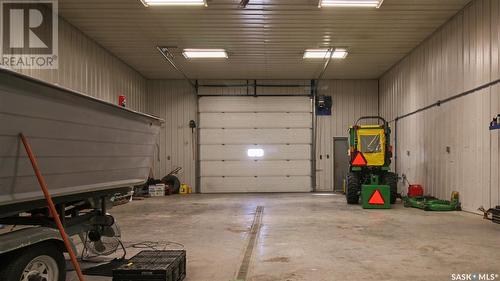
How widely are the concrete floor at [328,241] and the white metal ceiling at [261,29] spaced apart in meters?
4.54

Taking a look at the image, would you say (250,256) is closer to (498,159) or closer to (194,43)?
(498,159)

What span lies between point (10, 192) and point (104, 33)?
8.12m

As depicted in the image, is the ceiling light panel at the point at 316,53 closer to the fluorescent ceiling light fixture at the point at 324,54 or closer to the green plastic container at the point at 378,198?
the fluorescent ceiling light fixture at the point at 324,54

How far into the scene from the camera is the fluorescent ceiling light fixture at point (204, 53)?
11430mm

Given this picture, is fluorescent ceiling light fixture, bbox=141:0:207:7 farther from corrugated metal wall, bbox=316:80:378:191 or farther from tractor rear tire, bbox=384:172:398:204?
corrugated metal wall, bbox=316:80:378:191

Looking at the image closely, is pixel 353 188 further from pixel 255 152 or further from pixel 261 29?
pixel 255 152

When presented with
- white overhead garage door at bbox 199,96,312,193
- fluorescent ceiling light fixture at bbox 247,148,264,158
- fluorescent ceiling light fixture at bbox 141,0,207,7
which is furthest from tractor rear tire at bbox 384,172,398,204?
fluorescent ceiling light fixture at bbox 141,0,207,7

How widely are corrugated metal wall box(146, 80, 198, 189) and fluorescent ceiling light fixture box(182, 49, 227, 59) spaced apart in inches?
135

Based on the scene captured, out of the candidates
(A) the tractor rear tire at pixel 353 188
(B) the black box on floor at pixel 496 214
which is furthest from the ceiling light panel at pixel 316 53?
(B) the black box on floor at pixel 496 214

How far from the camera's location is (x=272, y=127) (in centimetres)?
1520

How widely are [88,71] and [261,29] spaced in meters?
4.75

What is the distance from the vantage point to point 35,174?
116 inches

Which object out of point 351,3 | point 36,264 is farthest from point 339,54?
point 36,264

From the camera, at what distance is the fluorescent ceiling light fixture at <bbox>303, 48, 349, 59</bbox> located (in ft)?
37.6
